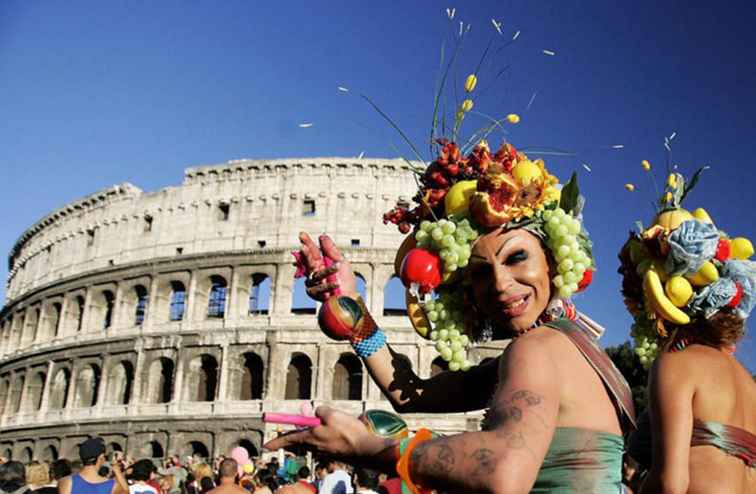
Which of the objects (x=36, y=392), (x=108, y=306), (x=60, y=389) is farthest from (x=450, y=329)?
(x=36, y=392)

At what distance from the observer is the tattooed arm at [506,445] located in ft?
5.22

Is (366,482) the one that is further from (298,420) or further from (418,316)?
(298,420)

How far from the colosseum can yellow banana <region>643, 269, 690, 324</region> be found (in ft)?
77.3

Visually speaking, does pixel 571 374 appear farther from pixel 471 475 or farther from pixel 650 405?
pixel 650 405

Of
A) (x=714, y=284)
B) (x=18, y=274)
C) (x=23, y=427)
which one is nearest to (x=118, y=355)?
(x=23, y=427)

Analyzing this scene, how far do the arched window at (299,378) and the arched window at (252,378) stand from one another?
136 centimetres

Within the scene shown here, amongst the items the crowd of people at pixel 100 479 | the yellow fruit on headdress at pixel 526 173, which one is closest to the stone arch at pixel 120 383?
the crowd of people at pixel 100 479

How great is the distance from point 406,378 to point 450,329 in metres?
0.30

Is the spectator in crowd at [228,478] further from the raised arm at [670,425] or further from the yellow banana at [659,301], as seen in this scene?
the raised arm at [670,425]

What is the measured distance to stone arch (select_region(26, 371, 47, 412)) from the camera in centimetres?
3384

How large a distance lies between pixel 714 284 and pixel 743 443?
0.74 meters

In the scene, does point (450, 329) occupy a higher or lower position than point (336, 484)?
higher

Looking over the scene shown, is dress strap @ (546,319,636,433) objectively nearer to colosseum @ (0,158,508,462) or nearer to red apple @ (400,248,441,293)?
red apple @ (400,248,441,293)

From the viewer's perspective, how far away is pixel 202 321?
29953 mm
